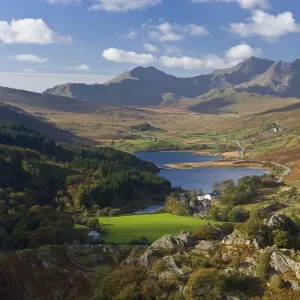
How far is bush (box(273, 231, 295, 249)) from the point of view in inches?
1283

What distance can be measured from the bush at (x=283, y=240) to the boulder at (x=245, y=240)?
957 mm

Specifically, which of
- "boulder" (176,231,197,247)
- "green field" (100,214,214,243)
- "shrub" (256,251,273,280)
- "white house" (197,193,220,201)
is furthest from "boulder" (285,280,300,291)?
"white house" (197,193,220,201)

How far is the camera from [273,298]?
26.1m

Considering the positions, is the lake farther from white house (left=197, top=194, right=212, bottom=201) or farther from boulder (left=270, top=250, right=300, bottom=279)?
boulder (left=270, top=250, right=300, bottom=279)

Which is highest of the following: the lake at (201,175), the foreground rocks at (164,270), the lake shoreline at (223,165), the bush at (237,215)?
the foreground rocks at (164,270)

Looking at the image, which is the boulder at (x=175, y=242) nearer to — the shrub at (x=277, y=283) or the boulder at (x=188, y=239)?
the boulder at (x=188, y=239)

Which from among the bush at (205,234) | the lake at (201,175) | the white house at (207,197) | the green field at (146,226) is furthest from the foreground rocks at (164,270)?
the lake at (201,175)

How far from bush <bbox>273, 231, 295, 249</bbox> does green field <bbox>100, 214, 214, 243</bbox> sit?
23.7 meters

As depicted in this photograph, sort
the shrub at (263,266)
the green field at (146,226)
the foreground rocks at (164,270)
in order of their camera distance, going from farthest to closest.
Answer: the green field at (146,226) < the shrub at (263,266) < the foreground rocks at (164,270)

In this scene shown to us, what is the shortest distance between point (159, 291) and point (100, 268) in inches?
345

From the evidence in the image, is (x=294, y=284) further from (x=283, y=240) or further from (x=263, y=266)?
(x=283, y=240)

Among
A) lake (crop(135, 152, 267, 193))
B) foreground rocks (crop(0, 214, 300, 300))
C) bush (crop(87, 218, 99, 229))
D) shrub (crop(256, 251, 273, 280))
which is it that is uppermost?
shrub (crop(256, 251, 273, 280))

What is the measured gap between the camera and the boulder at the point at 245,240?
32.4m

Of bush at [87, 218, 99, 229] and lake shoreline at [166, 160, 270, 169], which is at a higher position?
bush at [87, 218, 99, 229]
